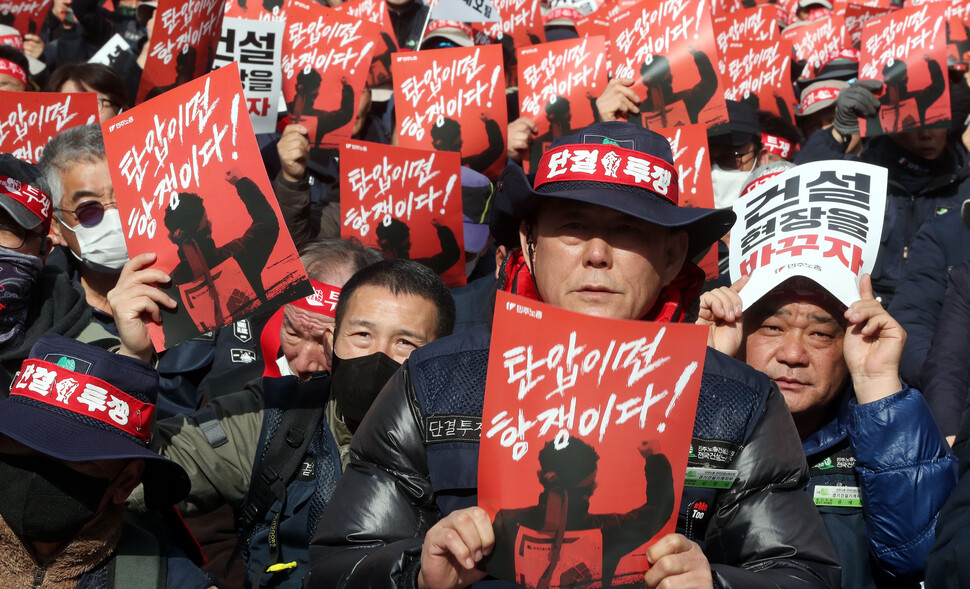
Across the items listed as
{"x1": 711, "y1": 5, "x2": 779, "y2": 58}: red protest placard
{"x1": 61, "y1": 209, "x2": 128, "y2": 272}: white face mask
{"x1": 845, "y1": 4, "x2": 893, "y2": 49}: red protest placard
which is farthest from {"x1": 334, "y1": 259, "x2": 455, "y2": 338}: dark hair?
{"x1": 845, "y1": 4, "x2": 893, "y2": 49}: red protest placard

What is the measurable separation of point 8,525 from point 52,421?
262 millimetres

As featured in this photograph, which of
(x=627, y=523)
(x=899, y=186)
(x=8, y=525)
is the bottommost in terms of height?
(x=8, y=525)

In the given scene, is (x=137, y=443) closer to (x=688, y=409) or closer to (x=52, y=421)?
(x=52, y=421)

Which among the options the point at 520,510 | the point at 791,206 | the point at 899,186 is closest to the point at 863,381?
the point at 791,206

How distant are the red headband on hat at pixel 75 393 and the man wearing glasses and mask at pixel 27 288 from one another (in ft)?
2.74

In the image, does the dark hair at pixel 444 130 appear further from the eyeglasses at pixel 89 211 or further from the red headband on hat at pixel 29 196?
the red headband on hat at pixel 29 196

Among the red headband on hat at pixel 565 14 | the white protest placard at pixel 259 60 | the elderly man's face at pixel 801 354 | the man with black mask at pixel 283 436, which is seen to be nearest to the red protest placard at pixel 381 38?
the white protest placard at pixel 259 60

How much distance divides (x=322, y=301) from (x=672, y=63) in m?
2.75

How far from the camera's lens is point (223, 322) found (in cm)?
298

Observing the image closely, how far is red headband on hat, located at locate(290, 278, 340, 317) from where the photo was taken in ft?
13.4

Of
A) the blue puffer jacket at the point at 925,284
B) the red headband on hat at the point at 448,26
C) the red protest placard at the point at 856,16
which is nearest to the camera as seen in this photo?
the blue puffer jacket at the point at 925,284

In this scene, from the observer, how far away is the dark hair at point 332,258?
4297 mm

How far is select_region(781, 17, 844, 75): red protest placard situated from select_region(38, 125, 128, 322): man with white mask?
23.4 feet

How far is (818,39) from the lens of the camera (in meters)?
9.70
